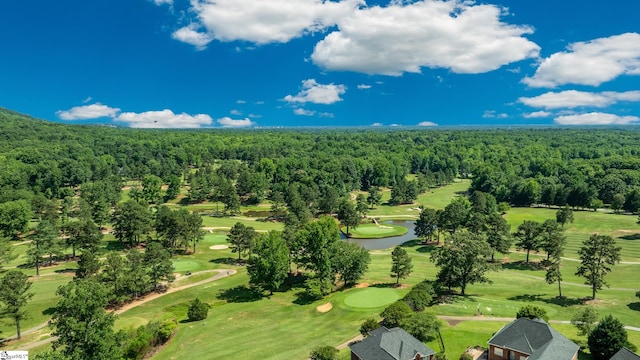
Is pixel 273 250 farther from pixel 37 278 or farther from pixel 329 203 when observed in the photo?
pixel 329 203

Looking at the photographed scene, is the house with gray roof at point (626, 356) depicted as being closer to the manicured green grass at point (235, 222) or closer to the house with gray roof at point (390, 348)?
the house with gray roof at point (390, 348)

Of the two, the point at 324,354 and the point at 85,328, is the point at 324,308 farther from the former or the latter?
the point at 85,328

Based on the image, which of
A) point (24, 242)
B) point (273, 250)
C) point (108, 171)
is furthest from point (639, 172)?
point (108, 171)

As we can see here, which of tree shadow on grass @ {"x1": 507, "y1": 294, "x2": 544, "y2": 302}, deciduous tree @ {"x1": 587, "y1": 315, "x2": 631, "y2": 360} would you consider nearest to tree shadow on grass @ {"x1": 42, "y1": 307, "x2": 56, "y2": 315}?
tree shadow on grass @ {"x1": 507, "y1": 294, "x2": 544, "y2": 302}

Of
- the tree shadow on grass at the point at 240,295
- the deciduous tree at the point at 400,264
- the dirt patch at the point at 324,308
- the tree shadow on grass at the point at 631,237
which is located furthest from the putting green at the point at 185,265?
the tree shadow on grass at the point at 631,237

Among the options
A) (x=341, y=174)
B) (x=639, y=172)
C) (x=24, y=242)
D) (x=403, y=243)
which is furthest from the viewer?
(x=341, y=174)
